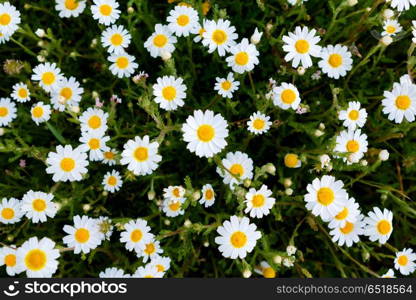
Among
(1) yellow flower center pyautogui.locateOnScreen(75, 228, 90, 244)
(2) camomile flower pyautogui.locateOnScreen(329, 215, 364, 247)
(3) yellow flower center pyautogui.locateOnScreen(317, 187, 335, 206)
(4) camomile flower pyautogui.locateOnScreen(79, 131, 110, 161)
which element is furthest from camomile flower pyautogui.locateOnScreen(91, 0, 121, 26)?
(2) camomile flower pyautogui.locateOnScreen(329, 215, 364, 247)

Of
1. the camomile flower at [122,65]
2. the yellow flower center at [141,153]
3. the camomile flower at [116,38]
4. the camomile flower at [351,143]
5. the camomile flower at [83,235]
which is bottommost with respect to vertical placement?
the camomile flower at [83,235]

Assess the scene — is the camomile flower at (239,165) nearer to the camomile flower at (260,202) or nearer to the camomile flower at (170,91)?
the camomile flower at (260,202)

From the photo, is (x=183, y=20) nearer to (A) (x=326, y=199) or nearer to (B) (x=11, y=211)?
(A) (x=326, y=199)

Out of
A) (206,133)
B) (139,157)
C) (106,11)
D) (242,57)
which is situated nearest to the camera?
(206,133)

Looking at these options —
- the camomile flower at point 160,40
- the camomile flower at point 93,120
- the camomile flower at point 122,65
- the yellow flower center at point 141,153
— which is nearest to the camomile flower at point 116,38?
the camomile flower at point 122,65

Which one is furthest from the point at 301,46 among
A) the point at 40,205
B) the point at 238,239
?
the point at 40,205

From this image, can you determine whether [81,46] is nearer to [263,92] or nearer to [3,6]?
[3,6]
